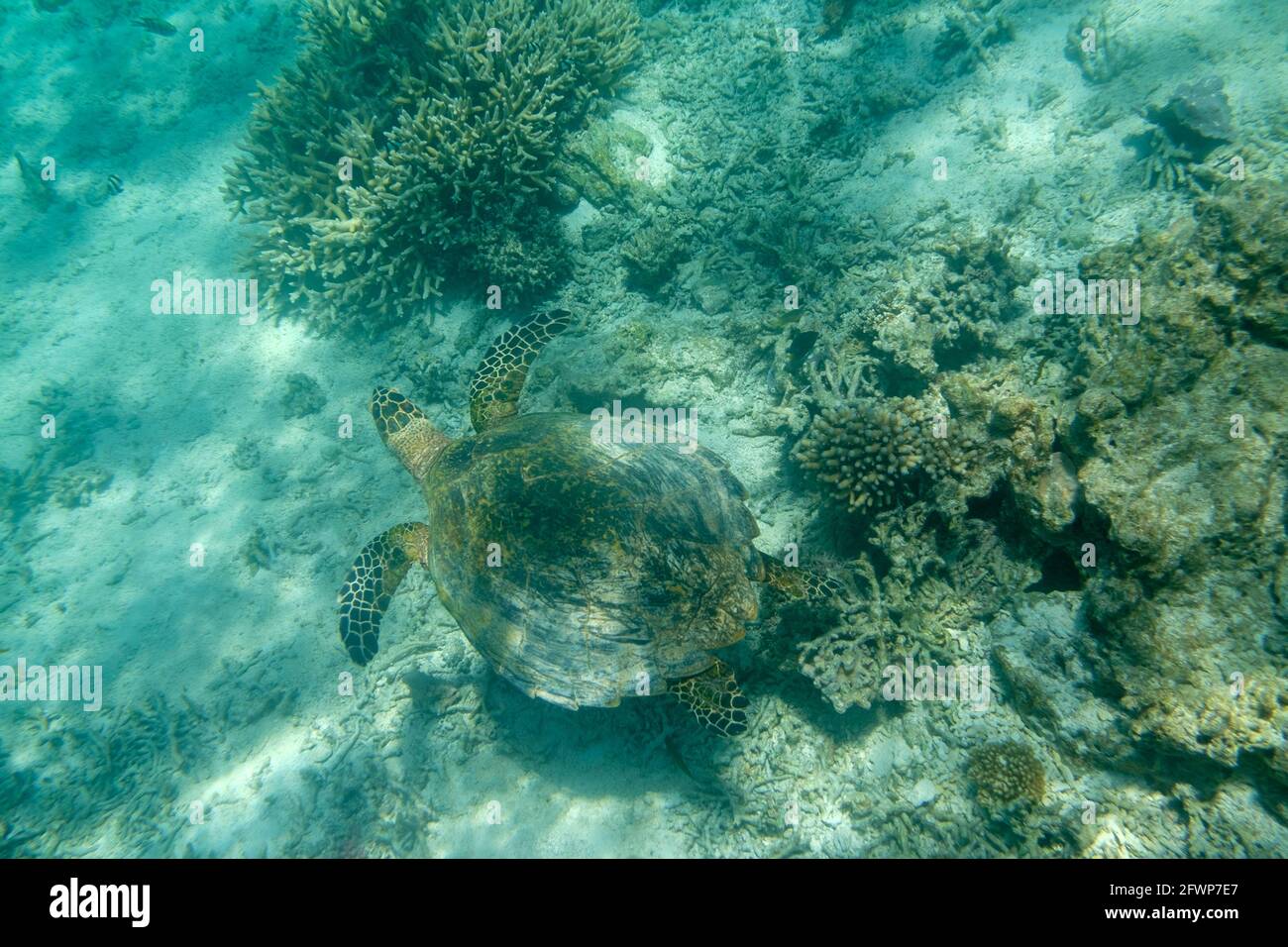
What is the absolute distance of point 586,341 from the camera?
5.75 meters

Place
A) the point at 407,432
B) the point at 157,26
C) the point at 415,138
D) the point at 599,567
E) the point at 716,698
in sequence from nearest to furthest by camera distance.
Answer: the point at 599,567
the point at 716,698
the point at 407,432
the point at 415,138
the point at 157,26

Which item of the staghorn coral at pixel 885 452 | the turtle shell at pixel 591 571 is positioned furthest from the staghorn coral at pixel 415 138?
the staghorn coral at pixel 885 452

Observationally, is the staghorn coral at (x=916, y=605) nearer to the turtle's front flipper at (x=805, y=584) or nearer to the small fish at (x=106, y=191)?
the turtle's front flipper at (x=805, y=584)

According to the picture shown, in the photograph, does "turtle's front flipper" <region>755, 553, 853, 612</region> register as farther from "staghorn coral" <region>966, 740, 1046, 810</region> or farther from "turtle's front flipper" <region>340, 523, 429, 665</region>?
"turtle's front flipper" <region>340, 523, 429, 665</region>

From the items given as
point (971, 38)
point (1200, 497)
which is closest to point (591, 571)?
point (1200, 497)

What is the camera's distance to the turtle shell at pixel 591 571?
3.72m

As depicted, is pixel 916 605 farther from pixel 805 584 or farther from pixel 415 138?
pixel 415 138

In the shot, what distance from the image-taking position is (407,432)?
519 cm

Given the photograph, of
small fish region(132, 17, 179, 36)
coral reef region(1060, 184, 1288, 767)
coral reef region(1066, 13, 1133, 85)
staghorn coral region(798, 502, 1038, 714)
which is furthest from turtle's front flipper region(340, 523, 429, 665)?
small fish region(132, 17, 179, 36)

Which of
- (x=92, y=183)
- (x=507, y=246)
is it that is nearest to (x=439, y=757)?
(x=507, y=246)

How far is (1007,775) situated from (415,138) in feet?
25.8

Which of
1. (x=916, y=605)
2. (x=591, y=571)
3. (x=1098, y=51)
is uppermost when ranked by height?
(x=1098, y=51)

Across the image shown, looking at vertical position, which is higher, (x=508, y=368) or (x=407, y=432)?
(x=508, y=368)

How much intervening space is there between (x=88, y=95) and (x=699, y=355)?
13888 millimetres
